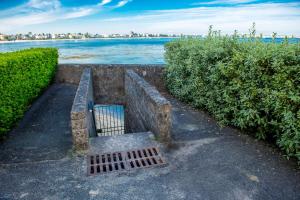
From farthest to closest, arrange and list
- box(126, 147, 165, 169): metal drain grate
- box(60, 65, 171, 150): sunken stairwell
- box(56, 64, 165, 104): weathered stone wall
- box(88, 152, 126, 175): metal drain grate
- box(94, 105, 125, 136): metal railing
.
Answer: box(94, 105, 125, 136): metal railing
box(56, 64, 165, 104): weathered stone wall
box(60, 65, 171, 150): sunken stairwell
box(126, 147, 165, 169): metal drain grate
box(88, 152, 126, 175): metal drain grate

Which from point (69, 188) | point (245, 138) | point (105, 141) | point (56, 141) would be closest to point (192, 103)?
point (245, 138)

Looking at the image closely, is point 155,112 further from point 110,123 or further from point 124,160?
point 110,123

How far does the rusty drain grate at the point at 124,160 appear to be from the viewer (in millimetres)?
4672

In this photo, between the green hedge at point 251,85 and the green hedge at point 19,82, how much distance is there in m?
5.29

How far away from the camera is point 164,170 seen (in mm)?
4562

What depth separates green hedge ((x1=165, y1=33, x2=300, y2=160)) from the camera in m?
4.68

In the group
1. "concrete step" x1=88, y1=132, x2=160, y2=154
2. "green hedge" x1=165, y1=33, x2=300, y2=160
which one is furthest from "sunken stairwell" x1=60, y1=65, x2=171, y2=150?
"green hedge" x1=165, y1=33, x2=300, y2=160

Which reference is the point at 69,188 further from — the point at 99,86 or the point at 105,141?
the point at 99,86

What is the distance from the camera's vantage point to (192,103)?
27.9 feet

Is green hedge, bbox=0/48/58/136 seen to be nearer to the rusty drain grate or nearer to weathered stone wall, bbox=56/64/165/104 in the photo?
weathered stone wall, bbox=56/64/165/104

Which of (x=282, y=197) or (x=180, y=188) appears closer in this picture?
(x=282, y=197)

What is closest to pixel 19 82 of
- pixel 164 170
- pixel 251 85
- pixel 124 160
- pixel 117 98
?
pixel 124 160

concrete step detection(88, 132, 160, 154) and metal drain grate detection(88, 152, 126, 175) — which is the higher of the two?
concrete step detection(88, 132, 160, 154)

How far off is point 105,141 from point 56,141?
1.14 m
